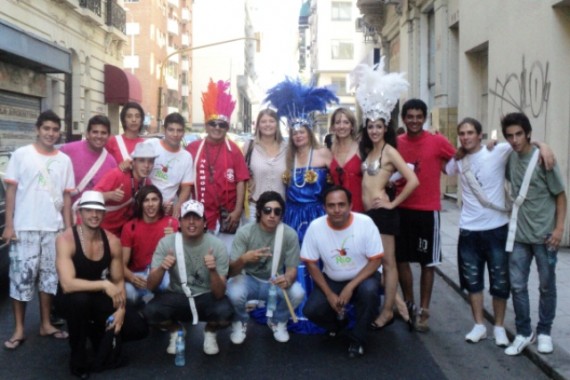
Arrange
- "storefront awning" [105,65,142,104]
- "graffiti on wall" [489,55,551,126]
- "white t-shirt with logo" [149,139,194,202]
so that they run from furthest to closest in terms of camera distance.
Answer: "storefront awning" [105,65,142,104], "graffiti on wall" [489,55,551,126], "white t-shirt with logo" [149,139,194,202]

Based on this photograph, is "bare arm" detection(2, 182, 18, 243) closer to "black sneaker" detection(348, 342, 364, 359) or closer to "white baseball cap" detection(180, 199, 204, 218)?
"white baseball cap" detection(180, 199, 204, 218)

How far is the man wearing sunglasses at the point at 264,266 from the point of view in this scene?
557 cm

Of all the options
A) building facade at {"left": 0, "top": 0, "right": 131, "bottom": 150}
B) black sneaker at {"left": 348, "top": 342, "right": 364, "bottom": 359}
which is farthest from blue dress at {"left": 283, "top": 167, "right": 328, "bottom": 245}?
building facade at {"left": 0, "top": 0, "right": 131, "bottom": 150}

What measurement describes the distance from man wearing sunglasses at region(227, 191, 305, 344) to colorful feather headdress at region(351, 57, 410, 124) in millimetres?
1197

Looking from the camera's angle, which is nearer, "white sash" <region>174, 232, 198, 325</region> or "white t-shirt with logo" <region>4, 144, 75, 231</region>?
"white sash" <region>174, 232, 198, 325</region>

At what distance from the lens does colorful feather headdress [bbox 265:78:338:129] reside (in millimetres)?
6559

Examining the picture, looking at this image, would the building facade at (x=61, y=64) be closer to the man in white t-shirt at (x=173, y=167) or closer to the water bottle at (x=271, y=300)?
the man in white t-shirt at (x=173, y=167)

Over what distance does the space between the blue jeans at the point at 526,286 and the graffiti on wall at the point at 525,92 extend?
4658mm

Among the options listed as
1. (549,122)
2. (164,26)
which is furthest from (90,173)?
(164,26)

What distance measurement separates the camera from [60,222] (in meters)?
5.68

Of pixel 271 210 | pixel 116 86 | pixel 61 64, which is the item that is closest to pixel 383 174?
pixel 271 210

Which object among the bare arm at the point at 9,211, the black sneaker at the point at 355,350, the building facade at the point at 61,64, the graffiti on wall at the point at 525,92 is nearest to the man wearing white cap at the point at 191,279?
the black sneaker at the point at 355,350

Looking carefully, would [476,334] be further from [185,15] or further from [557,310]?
[185,15]

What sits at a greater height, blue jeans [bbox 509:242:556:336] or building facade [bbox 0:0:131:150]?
building facade [bbox 0:0:131:150]
